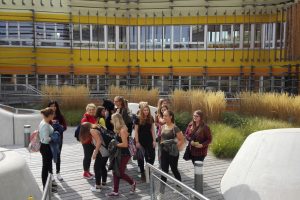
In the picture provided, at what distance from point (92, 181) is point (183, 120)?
17.6 ft

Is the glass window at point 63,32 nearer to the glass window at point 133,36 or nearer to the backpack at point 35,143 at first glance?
the glass window at point 133,36

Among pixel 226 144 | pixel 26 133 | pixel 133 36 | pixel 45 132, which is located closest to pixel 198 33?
pixel 133 36

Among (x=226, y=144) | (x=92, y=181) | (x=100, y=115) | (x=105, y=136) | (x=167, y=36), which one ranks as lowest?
(x=92, y=181)

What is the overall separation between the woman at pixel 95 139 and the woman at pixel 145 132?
82cm

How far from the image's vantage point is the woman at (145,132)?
6316 millimetres

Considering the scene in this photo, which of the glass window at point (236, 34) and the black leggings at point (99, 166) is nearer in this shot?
the black leggings at point (99, 166)

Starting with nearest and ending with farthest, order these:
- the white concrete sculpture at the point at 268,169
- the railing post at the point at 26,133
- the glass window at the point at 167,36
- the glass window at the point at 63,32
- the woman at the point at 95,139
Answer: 1. the white concrete sculpture at the point at 268,169
2. the woman at the point at 95,139
3. the railing post at the point at 26,133
4. the glass window at the point at 63,32
5. the glass window at the point at 167,36

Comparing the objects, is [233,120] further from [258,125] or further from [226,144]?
[226,144]

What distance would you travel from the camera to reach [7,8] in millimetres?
21016

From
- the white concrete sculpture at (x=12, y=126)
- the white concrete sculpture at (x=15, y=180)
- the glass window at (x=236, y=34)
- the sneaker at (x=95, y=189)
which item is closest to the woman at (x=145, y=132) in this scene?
the sneaker at (x=95, y=189)

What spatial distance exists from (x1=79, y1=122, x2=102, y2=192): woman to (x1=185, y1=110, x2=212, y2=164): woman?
1715 millimetres

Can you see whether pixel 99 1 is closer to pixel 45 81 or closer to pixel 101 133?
pixel 45 81

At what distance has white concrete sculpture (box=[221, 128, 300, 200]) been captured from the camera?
200 inches

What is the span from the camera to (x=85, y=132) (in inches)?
243
